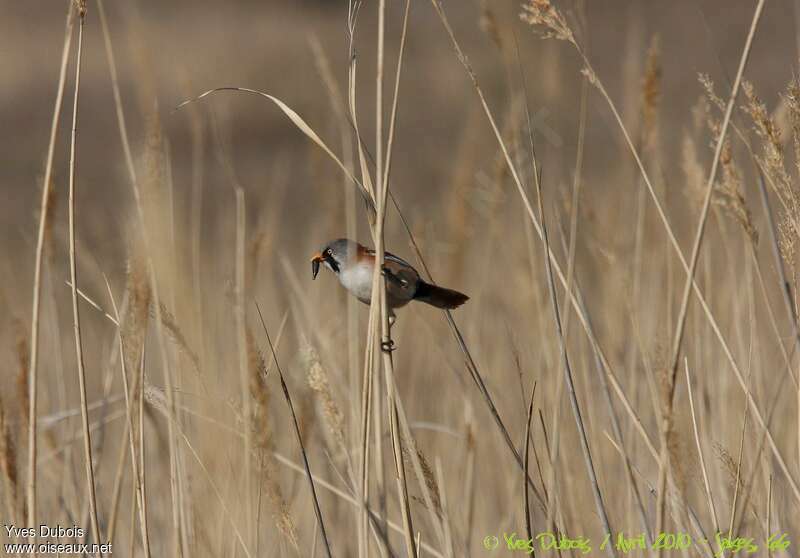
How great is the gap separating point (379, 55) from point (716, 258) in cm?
248

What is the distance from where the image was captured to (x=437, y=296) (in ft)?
5.97

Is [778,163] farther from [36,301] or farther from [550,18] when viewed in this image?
[36,301]

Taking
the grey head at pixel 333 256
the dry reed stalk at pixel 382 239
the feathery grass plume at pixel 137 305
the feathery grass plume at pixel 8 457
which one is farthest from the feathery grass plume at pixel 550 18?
the feathery grass plume at pixel 8 457

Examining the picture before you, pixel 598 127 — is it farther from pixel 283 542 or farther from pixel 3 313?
pixel 283 542

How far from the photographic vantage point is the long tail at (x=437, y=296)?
5.93ft

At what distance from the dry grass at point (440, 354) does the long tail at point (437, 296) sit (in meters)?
0.09

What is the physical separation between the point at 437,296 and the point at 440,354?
79 cm

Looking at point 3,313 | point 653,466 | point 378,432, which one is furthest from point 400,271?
point 3,313

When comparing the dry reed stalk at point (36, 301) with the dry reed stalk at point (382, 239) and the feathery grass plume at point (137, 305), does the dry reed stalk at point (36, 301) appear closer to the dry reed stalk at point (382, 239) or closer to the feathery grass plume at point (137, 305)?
the feathery grass plume at point (137, 305)

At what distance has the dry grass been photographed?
148 centimetres

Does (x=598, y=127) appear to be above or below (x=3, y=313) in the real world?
above

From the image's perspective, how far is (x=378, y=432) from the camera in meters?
1.44

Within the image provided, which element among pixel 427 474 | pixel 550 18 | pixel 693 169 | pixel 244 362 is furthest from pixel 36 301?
pixel 693 169

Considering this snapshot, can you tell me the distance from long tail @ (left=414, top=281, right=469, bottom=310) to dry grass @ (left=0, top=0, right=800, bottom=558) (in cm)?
9
